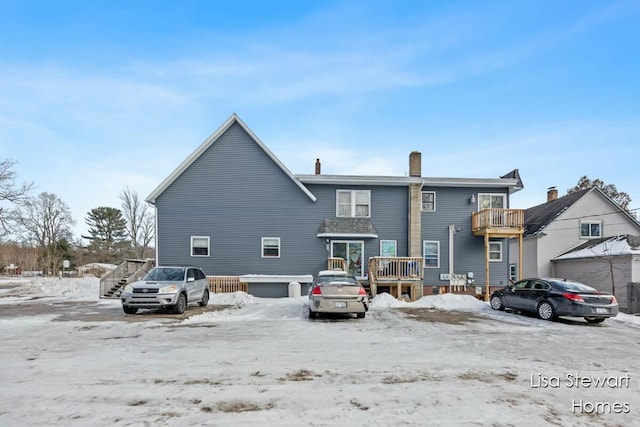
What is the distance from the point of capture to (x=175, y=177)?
20.5m

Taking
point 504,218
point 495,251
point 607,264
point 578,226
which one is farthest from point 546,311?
point 578,226

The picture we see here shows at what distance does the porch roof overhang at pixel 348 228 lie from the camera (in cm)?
2012

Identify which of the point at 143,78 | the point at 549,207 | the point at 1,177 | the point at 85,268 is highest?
the point at 143,78

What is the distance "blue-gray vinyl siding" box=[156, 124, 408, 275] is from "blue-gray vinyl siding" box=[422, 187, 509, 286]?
4008mm

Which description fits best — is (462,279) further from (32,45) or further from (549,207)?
(32,45)

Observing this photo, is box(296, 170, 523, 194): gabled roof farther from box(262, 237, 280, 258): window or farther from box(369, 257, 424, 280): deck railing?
box(369, 257, 424, 280): deck railing

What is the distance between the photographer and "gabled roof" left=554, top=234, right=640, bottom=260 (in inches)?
848

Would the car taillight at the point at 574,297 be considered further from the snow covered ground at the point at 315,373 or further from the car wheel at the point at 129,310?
the car wheel at the point at 129,310

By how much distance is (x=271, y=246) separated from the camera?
67.7 ft

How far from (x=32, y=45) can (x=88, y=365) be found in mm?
14741

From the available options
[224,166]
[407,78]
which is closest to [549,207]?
[407,78]

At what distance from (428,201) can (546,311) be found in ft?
32.9

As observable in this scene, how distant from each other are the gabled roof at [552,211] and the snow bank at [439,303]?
13.8 m

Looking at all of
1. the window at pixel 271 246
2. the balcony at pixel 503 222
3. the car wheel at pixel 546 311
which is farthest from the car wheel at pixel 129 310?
the balcony at pixel 503 222
